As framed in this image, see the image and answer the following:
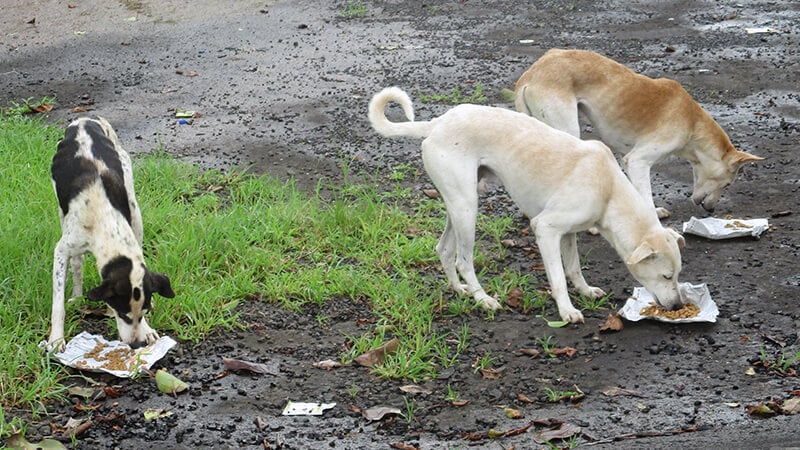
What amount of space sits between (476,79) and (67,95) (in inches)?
162

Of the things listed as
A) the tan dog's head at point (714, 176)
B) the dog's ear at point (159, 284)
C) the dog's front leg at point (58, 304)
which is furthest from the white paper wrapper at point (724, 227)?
the dog's front leg at point (58, 304)

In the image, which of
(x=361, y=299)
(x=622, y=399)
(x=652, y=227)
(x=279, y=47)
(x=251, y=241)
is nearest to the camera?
(x=622, y=399)

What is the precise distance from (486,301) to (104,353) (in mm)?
2278

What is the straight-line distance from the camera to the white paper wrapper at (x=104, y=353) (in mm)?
5531

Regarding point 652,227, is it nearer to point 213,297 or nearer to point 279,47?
point 213,297

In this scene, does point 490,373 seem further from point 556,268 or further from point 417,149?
point 417,149

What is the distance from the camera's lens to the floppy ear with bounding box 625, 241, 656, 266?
5.81 m

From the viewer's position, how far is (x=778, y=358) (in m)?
5.54

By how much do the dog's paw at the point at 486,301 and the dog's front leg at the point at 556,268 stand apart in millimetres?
382

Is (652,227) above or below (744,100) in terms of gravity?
above

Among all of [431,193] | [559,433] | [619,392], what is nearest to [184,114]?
[431,193]

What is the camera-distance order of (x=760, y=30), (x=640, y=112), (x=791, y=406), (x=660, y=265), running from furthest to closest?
(x=760, y=30) < (x=640, y=112) < (x=660, y=265) < (x=791, y=406)

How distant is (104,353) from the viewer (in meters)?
5.68

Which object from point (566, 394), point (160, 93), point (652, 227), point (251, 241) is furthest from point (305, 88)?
point (566, 394)
